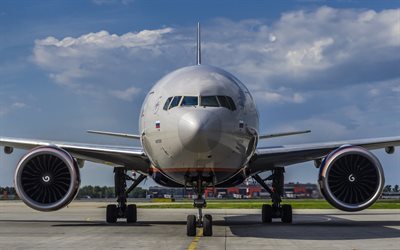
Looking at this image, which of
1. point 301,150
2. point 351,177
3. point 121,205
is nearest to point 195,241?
point 351,177

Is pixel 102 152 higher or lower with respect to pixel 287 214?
higher

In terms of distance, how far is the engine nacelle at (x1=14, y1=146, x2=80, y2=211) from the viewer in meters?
16.1

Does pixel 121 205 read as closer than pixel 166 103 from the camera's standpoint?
No

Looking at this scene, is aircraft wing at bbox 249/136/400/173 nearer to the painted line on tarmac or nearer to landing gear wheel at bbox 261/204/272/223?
landing gear wheel at bbox 261/204/272/223

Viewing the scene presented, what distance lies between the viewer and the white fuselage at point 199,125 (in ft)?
41.4

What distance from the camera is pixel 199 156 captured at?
12922mm

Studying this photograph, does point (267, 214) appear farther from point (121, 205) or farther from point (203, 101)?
point (203, 101)

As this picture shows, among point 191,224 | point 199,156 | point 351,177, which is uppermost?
point 199,156

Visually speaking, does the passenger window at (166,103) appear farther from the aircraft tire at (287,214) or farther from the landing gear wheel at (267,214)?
the aircraft tire at (287,214)

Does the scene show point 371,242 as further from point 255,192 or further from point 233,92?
point 255,192

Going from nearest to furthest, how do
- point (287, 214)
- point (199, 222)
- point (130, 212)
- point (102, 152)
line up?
point (199, 222)
point (102, 152)
point (130, 212)
point (287, 214)

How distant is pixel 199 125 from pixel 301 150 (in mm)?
6493

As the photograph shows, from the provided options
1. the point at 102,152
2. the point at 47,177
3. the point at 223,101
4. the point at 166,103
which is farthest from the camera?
the point at 102,152

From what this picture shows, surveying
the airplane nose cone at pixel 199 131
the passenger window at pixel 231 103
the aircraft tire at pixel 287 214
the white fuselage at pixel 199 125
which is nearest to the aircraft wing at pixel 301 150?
the aircraft tire at pixel 287 214
